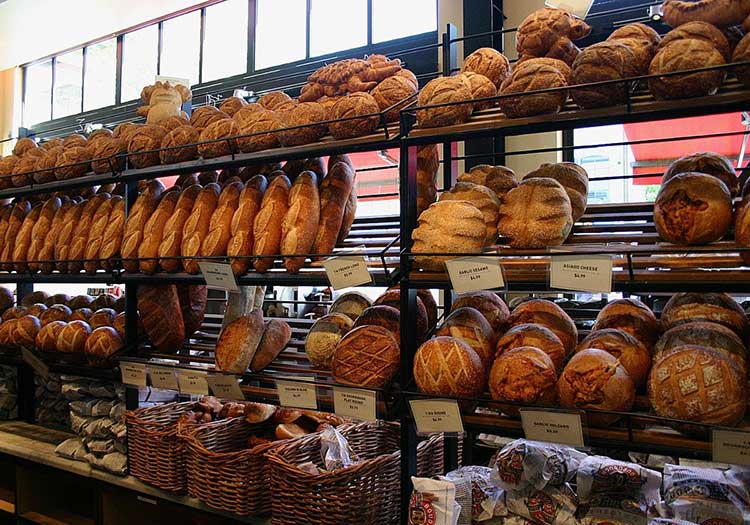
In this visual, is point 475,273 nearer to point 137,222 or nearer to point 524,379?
point 524,379

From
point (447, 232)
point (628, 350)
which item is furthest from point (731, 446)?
point (447, 232)

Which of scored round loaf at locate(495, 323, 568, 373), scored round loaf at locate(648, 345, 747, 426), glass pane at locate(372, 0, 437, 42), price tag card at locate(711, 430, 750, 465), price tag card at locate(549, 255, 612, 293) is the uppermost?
glass pane at locate(372, 0, 437, 42)

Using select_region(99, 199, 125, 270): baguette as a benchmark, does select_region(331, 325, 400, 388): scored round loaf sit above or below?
below

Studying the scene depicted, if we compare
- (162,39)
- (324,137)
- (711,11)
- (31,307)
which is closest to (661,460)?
(711,11)

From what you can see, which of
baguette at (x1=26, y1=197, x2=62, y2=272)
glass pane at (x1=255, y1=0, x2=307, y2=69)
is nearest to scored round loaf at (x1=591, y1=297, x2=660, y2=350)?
baguette at (x1=26, y1=197, x2=62, y2=272)

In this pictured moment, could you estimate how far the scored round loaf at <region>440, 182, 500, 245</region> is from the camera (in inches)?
64.7

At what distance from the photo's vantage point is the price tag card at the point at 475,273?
56.4 inches

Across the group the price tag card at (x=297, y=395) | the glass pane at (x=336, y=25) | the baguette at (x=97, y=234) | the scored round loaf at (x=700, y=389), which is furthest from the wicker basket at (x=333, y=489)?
the glass pane at (x=336, y=25)

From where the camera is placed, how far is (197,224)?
222 cm

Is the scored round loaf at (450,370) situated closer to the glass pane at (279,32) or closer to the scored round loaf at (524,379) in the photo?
the scored round loaf at (524,379)

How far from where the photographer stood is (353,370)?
1695 millimetres

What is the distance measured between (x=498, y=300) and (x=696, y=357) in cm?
68

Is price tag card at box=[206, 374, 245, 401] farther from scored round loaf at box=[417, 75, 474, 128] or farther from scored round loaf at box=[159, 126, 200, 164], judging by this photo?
scored round loaf at box=[417, 75, 474, 128]

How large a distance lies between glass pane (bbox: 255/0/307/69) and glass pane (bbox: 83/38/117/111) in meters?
2.09
